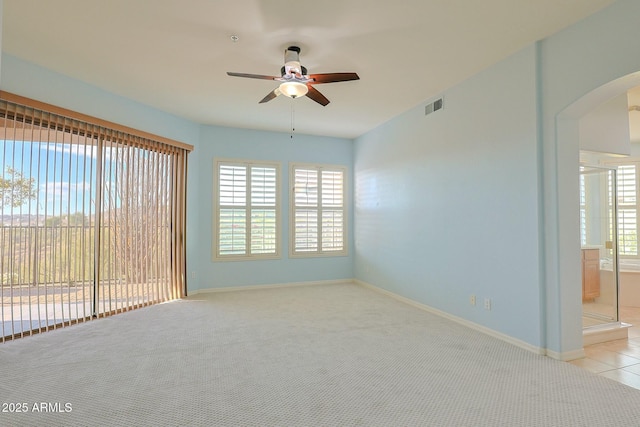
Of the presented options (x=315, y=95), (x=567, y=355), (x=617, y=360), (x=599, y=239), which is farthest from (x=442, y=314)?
(x=315, y=95)

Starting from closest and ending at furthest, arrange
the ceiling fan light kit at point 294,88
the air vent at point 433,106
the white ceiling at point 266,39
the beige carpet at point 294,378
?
the beige carpet at point 294,378, the white ceiling at point 266,39, the ceiling fan light kit at point 294,88, the air vent at point 433,106

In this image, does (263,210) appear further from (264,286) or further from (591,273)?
(591,273)

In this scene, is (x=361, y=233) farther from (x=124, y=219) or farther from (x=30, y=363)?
(x=30, y=363)

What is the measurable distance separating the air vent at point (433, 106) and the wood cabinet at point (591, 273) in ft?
8.05

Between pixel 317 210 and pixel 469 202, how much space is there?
10.4 feet

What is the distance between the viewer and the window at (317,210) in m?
6.43

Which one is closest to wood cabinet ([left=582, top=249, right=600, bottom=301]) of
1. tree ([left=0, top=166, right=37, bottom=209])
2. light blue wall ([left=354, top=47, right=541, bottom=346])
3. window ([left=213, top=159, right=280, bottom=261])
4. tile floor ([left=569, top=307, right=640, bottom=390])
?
tile floor ([left=569, top=307, right=640, bottom=390])

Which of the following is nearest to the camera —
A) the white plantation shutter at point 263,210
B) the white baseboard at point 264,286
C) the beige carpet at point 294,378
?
the beige carpet at point 294,378

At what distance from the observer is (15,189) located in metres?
3.40

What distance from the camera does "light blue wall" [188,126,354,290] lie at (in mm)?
5809

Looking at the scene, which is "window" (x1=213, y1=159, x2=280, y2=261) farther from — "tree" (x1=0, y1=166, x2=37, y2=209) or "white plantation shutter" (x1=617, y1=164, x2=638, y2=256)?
"white plantation shutter" (x1=617, y1=164, x2=638, y2=256)

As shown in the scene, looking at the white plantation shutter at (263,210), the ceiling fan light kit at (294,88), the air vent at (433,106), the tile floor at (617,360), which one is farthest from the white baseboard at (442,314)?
the ceiling fan light kit at (294,88)

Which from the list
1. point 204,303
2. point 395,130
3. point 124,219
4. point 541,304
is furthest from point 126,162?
point 541,304

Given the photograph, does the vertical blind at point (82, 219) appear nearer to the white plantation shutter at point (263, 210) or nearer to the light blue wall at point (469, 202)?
the white plantation shutter at point (263, 210)
